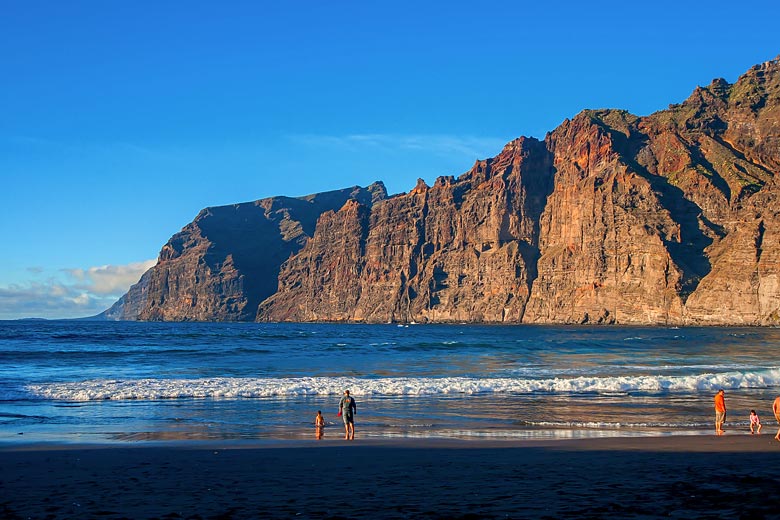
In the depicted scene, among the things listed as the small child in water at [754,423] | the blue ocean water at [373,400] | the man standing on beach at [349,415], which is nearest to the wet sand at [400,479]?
the man standing on beach at [349,415]

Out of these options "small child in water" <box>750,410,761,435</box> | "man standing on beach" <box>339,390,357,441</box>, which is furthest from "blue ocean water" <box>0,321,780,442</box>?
"small child in water" <box>750,410,761,435</box>

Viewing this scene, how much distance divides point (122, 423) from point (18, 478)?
11.5 meters

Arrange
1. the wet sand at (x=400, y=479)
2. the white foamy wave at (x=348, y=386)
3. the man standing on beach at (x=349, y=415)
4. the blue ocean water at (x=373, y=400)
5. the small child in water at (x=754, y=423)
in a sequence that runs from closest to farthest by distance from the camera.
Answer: the wet sand at (x=400, y=479)
the man standing on beach at (x=349, y=415)
the small child in water at (x=754, y=423)
the blue ocean water at (x=373, y=400)
the white foamy wave at (x=348, y=386)

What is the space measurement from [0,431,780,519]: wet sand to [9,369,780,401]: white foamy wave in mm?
16296

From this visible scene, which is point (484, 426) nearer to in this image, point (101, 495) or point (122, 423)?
point (122, 423)

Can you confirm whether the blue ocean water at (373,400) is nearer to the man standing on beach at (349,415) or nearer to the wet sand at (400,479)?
the man standing on beach at (349,415)

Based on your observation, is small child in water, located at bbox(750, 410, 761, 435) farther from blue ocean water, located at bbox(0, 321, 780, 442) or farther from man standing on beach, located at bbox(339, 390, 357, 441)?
man standing on beach, located at bbox(339, 390, 357, 441)

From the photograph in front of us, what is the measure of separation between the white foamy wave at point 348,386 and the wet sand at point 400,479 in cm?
1630

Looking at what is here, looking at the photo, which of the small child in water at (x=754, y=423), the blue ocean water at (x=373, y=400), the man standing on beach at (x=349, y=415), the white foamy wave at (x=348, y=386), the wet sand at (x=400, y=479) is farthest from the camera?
the white foamy wave at (x=348, y=386)

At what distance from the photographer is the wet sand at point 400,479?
12672 millimetres

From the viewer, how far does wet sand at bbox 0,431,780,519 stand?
12.7m

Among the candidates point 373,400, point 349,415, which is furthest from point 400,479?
point 373,400

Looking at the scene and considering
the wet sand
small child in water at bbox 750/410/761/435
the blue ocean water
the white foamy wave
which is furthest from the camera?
the white foamy wave

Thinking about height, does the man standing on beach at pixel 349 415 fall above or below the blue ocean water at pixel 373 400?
above
